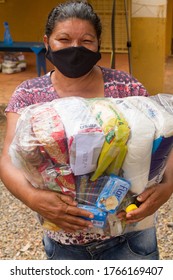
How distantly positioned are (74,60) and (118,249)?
2.59ft

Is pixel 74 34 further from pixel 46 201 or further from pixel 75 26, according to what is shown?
pixel 46 201

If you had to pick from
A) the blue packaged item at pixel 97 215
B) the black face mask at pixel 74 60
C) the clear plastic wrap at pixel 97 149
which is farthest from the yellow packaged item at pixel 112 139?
the black face mask at pixel 74 60

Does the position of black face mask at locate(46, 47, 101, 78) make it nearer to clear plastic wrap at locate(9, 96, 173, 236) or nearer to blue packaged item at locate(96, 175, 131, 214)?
clear plastic wrap at locate(9, 96, 173, 236)

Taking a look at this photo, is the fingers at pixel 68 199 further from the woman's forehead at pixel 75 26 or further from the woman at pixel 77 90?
the woman's forehead at pixel 75 26

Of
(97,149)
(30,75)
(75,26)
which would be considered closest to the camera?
(97,149)

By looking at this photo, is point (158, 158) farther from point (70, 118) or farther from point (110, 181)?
point (70, 118)

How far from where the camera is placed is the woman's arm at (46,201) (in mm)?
1556

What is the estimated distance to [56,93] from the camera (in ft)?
6.03

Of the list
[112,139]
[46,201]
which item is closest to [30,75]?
[46,201]

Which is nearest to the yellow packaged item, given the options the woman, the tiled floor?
the woman

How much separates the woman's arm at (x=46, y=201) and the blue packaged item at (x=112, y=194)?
0.06 meters

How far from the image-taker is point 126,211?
1.58m

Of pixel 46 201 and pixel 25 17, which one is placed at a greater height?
pixel 46 201
